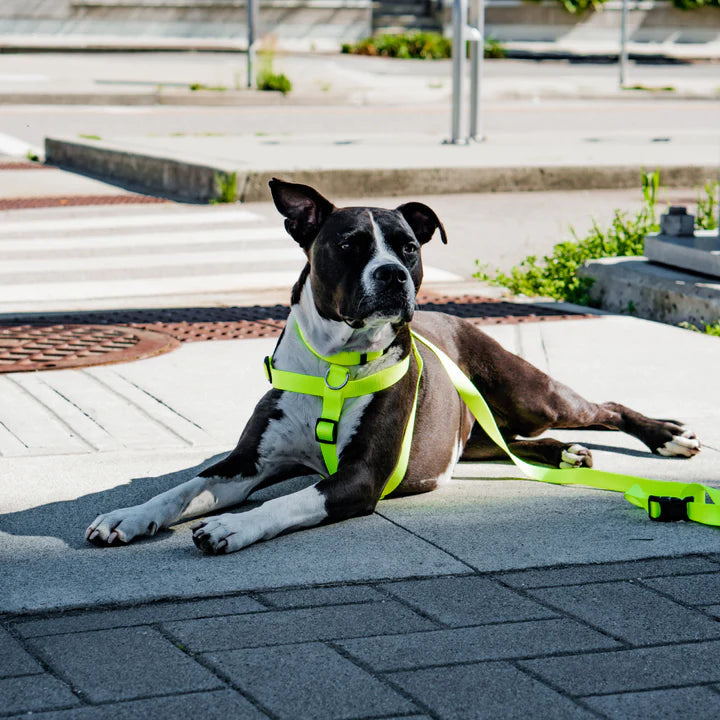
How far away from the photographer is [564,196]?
1305 cm

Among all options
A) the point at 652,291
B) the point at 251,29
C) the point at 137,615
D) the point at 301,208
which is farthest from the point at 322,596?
the point at 251,29

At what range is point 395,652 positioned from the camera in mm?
3396

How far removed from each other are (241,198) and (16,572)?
8608mm

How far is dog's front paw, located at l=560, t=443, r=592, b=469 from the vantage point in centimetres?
520

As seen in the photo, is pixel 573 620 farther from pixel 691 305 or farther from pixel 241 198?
pixel 241 198

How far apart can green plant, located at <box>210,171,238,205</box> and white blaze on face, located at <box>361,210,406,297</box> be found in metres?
7.75

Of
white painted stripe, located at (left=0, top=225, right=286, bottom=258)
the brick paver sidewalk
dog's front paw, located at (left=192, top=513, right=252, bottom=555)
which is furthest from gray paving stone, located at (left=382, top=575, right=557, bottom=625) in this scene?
white painted stripe, located at (left=0, top=225, right=286, bottom=258)

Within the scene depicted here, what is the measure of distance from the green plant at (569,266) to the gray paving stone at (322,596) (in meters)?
5.10

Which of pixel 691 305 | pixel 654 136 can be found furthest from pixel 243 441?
pixel 654 136

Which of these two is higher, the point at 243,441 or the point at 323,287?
the point at 323,287

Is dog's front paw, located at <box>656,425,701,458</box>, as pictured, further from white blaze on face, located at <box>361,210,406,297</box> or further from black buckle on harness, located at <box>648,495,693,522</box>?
white blaze on face, located at <box>361,210,406,297</box>

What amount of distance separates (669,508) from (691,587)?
25.7 inches

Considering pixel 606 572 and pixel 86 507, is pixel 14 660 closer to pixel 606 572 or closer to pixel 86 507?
pixel 86 507

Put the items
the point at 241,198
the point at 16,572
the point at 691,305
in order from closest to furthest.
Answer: the point at 16,572, the point at 691,305, the point at 241,198
